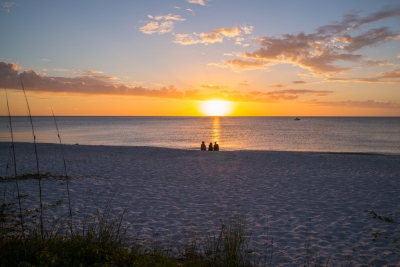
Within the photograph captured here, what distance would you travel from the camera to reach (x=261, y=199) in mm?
10508

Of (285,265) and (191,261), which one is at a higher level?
(191,261)

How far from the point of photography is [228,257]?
4.77m

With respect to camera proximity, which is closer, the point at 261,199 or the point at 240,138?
the point at 261,199

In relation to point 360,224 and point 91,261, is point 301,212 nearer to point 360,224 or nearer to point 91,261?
point 360,224

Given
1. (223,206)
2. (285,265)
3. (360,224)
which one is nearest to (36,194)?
(223,206)

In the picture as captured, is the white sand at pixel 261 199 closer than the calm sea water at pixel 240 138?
Yes

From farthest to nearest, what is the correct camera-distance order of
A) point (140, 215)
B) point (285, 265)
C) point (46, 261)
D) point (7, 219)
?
1. point (140, 215)
2. point (7, 219)
3. point (285, 265)
4. point (46, 261)

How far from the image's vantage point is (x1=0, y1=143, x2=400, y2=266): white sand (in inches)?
273

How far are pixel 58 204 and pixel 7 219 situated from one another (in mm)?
1599

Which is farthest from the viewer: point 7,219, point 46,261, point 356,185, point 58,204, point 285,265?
point 356,185

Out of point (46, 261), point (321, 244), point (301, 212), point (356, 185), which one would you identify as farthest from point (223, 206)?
point (356, 185)

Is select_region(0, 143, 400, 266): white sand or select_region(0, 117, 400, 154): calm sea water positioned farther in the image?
select_region(0, 117, 400, 154): calm sea water

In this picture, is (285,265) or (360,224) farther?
(360,224)

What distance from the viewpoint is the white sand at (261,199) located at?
693cm
